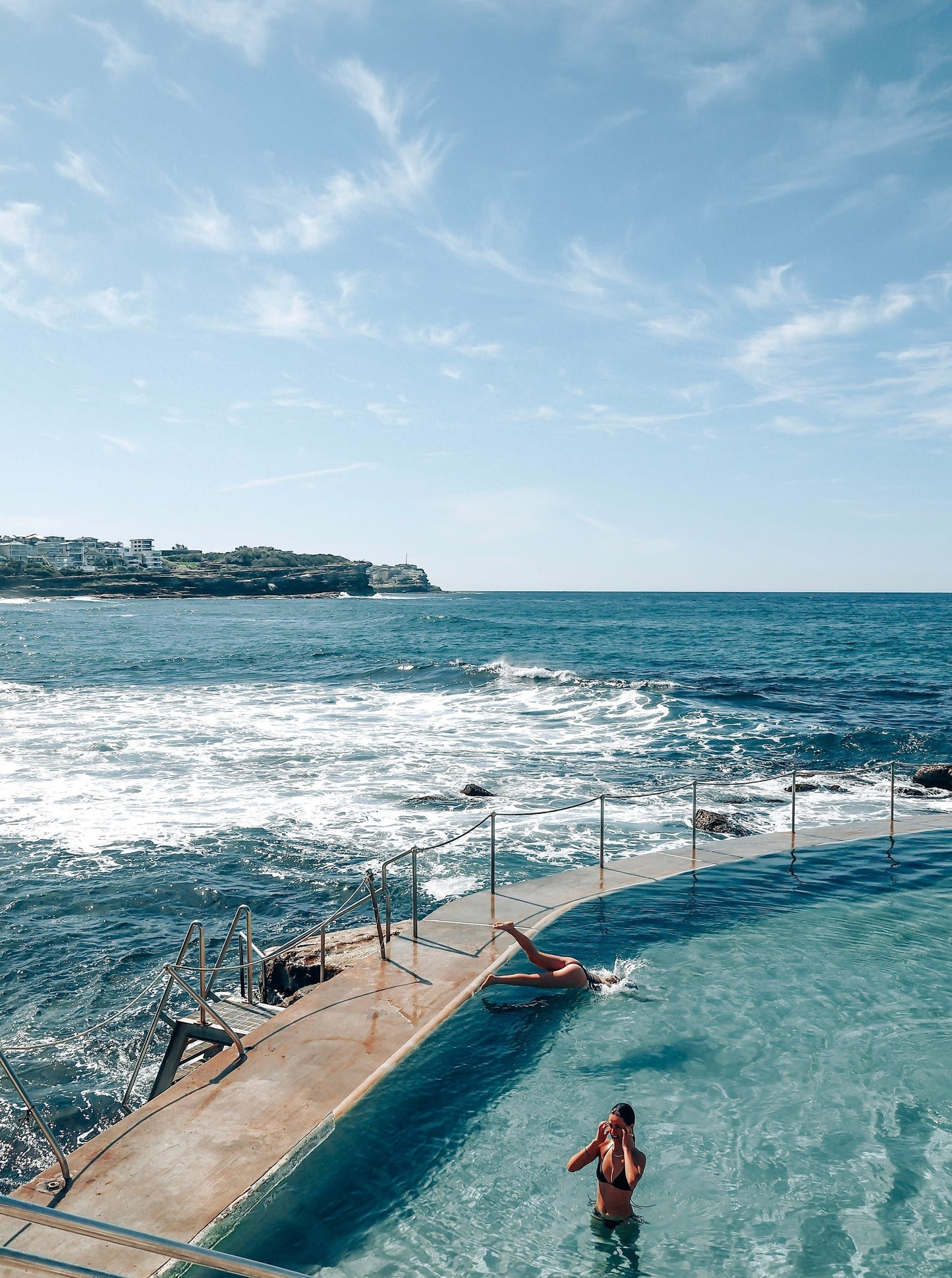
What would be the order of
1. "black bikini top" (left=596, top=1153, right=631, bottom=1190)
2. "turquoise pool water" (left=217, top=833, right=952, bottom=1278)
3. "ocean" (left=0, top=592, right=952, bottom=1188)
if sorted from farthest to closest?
"ocean" (left=0, top=592, right=952, bottom=1188)
"black bikini top" (left=596, top=1153, right=631, bottom=1190)
"turquoise pool water" (left=217, top=833, right=952, bottom=1278)

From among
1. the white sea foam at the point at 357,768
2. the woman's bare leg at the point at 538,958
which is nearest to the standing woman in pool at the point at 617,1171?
the woman's bare leg at the point at 538,958

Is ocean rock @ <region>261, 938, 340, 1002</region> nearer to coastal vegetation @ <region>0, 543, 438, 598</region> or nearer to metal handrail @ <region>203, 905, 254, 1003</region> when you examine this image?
metal handrail @ <region>203, 905, 254, 1003</region>

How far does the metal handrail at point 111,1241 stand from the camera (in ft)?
8.95

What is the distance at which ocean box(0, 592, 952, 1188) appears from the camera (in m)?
12.9

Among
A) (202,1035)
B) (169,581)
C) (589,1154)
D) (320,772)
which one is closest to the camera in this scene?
(589,1154)

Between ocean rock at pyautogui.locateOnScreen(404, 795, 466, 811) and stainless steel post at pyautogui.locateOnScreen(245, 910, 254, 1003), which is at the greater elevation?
stainless steel post at pyautogui.locateOnScreen(245, 910, 254, 1003)

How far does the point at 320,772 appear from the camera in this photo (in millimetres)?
23484

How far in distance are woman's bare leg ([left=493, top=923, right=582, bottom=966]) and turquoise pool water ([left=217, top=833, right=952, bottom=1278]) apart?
43 cm

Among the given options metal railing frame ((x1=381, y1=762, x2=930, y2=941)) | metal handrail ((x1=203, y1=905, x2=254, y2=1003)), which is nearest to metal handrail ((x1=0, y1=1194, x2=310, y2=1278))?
metal handrail ((x1=203, y1=905, x2=254, y2=1003))

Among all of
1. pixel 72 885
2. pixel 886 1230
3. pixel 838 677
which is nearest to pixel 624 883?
pixel 886 1230

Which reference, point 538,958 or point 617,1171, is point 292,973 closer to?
point 538,958

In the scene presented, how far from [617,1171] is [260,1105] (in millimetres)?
3117

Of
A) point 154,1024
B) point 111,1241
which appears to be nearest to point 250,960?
point 154,1024

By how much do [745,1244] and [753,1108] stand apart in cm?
165
